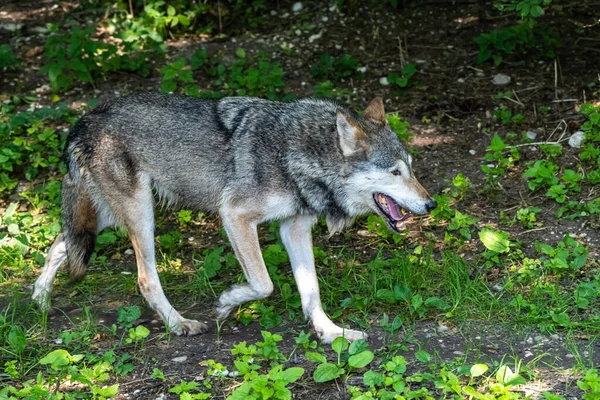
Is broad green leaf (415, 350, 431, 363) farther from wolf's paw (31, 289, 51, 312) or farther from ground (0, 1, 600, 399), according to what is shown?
wolf's paw (31, 289, 51, 312)

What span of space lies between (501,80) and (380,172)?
10.4 feet

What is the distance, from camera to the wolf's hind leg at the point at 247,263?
5.19 m

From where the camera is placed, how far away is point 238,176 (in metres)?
5.29

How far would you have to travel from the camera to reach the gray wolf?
5.20 m

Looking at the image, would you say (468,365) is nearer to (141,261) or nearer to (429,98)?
(141,261)

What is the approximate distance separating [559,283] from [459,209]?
1.18m

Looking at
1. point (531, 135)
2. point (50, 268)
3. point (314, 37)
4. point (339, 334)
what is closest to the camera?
point (339, 334)

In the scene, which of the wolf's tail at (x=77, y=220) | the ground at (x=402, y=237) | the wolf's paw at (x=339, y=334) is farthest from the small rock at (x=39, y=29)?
the wolf's paw at (x=339, y=334)

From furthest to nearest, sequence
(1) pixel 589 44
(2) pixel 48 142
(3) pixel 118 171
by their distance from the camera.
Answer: (1) pixel 589 44, (2) pixel 48 142, (3) pixel 118 171

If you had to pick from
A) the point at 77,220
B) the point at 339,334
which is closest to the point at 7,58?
the point at 77,220

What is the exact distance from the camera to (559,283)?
5.48 metres

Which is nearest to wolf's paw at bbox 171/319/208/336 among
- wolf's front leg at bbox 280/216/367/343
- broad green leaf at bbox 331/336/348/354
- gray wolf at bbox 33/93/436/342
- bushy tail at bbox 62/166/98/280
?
gray wolf at bbox 33/93/436/342

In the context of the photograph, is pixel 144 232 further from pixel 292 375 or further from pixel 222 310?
pixel 292 375

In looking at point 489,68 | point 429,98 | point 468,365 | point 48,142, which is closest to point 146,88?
point 48,142
